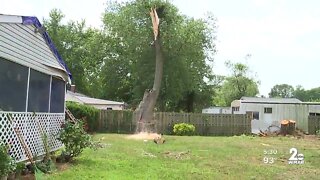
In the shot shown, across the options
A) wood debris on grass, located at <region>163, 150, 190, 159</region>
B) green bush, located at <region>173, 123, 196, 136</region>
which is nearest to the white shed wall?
green bush, located at <region>173, 123, 196, 136</region>

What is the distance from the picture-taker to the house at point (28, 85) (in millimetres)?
7934

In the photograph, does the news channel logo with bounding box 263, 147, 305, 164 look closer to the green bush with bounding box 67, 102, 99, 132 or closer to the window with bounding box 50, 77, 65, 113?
the window with bounding box 50, 77, 65, 113

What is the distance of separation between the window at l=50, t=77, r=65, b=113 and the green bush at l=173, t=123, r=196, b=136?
13124 mm

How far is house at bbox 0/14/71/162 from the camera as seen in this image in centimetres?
793

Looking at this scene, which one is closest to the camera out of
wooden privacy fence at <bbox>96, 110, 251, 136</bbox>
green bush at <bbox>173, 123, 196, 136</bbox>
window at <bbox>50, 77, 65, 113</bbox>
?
window at <bbox>50, 77, 65, 113</bbox>

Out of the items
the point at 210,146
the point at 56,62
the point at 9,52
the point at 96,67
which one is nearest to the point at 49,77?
the point at 56,62

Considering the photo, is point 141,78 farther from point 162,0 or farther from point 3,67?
point 3,67

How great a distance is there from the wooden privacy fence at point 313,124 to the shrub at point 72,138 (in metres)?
21.3

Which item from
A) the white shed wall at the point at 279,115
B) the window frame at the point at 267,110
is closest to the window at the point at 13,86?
→ the white shed wall at the point at 279,115

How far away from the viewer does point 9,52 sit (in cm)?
814

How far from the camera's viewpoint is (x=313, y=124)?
28.0m

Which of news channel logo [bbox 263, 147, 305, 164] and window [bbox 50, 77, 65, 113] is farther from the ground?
window [bbox 50, 77, 65, 113]

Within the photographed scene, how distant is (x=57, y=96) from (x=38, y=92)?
1879mm

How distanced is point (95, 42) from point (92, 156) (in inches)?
957
